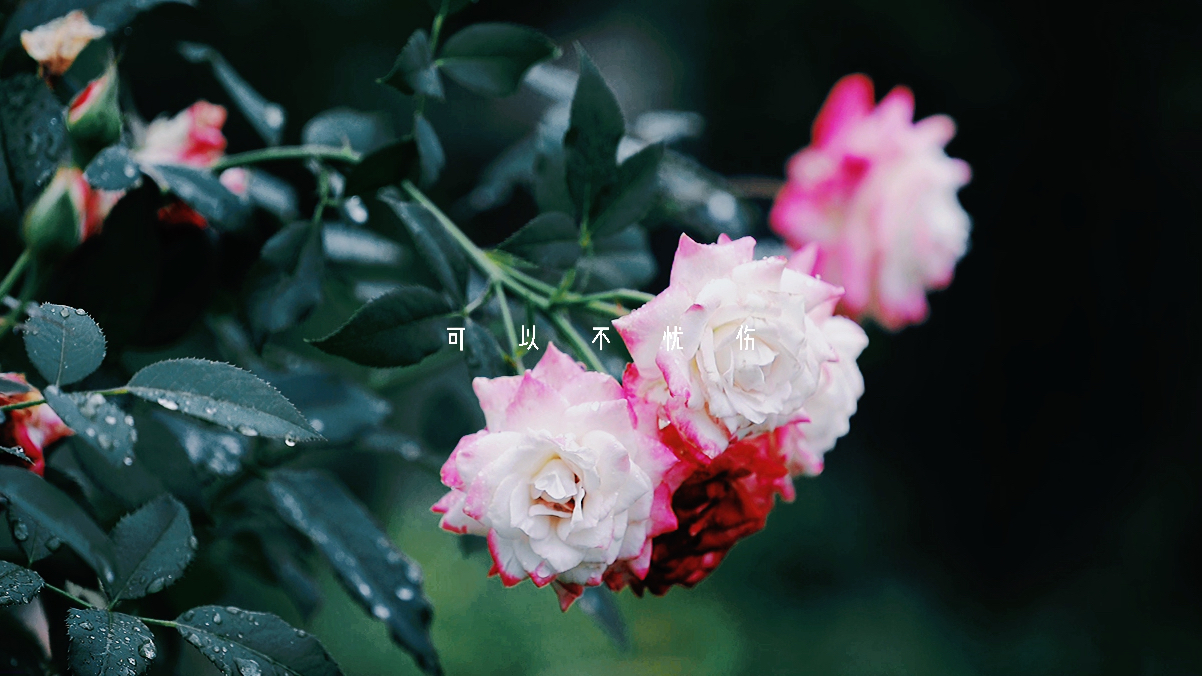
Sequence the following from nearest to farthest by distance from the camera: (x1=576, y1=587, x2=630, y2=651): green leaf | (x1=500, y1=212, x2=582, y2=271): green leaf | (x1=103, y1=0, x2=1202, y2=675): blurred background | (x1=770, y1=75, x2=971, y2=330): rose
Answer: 1. (x1=500, y1=212, x2=582, y2=271): green leaf
2. (x1=576, y1=587, x2=630, y2=651): green leaf
3. (x1=770, y1=75, x2=971, y2=330): rose
4. (x1=103, y1=0, x2=1202, y2=675): blurred background

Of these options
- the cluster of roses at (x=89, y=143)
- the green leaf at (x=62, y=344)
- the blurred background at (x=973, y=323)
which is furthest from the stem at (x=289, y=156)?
the blurred background at (x=973, y=323)

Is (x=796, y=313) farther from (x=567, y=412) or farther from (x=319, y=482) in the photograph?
(x=319, y=482)

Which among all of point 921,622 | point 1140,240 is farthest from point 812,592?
point 1140,240

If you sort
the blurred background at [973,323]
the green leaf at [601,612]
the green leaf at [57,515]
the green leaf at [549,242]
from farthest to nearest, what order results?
the blurred background at [973,323] < the green leaf at [601,612] < the green leaf at [549,242] < the green leaf at [57,515]

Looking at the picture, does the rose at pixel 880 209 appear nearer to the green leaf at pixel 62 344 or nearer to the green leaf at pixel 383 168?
the green leaf at pixel 383 168

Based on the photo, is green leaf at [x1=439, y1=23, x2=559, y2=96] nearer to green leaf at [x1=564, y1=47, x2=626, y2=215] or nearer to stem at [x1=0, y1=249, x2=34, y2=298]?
green leaf at [x1=564, y1=47, x2=626, y2=215]

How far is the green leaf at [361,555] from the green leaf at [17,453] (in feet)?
0.36

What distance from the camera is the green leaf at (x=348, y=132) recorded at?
40 centimetres

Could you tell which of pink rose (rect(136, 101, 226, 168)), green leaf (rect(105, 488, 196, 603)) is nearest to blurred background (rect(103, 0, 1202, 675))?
pink rose (rect(136, 101, 226, 168))

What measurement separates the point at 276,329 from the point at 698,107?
1255 mm

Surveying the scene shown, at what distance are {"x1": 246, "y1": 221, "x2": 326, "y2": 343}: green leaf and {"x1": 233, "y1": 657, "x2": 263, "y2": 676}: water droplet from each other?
0.13 meters

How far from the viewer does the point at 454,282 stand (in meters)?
0.29

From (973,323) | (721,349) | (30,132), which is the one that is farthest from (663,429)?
(973,323)

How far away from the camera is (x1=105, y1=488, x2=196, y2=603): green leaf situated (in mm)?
234
